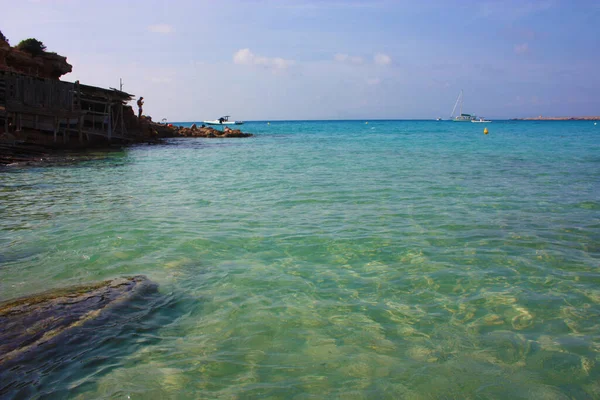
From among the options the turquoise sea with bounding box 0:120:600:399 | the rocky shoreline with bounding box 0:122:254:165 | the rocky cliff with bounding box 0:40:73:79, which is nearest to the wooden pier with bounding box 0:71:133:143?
the rocky shoreline with bounding box 0:122:254:165

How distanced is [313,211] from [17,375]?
294 inches

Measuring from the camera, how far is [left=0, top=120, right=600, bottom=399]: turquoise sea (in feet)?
12.3

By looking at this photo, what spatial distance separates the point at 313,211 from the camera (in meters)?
10.4

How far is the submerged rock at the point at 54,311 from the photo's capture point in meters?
3.96

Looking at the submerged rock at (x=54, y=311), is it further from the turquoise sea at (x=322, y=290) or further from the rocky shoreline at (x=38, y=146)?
the rocky shoreline at (x=38, y=146)

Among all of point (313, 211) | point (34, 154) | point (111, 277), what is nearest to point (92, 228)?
point (111, 277)

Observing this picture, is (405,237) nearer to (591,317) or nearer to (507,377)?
(591,317)

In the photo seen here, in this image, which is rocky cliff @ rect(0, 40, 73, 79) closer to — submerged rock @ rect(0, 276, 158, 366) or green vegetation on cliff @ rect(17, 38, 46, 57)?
green vegetation on cliff @ rect(17, 38, 46, 57)

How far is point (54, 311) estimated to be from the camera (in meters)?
4.55

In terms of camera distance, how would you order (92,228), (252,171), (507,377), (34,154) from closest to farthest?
1. (507,377)
2. (92,228)
3. (252,171)
4. (34,154)

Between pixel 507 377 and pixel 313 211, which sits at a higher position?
pixel 313 211

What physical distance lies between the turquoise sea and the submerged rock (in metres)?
0.24

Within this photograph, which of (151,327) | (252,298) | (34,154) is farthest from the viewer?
(34,154)

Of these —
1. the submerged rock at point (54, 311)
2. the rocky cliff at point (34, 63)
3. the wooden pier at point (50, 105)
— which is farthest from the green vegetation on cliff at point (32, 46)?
the submerged rock at point (54, 311)
